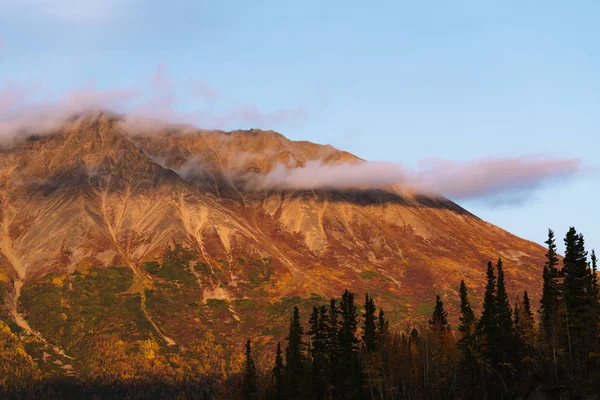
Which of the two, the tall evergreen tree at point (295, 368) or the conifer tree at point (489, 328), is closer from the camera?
the conifer tree at point (489, 328)

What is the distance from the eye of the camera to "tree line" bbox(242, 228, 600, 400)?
9719 centimetres

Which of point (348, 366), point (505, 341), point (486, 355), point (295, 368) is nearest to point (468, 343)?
point (486, 355)

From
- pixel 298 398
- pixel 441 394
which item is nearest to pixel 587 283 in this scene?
pixel 441 394

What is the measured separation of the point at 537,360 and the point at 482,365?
26.6 ft

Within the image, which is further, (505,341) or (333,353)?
(333,353)

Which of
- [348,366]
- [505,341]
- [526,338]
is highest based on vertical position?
[526,338]

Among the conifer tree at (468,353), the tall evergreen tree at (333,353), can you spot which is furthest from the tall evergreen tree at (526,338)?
the tall evergreen tree at (333,353)

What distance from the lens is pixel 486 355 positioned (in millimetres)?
112500

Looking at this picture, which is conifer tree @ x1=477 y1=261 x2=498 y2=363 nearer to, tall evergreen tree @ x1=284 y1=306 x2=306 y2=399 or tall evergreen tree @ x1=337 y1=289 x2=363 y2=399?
tall evergreen tree @ x1=337 y1=289 x2=363 y2=399

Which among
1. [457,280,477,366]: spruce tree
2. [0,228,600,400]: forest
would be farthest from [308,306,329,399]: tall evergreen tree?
[457,280,477,366]: spruce tree

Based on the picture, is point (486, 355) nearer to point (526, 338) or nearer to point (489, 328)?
point (489, 328)

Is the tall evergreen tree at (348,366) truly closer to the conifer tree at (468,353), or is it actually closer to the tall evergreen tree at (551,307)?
the conifer tree at (468,353)

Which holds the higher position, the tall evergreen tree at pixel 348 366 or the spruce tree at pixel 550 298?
the spruce tree at pixel 550 298

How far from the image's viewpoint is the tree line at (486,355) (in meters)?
97.2
